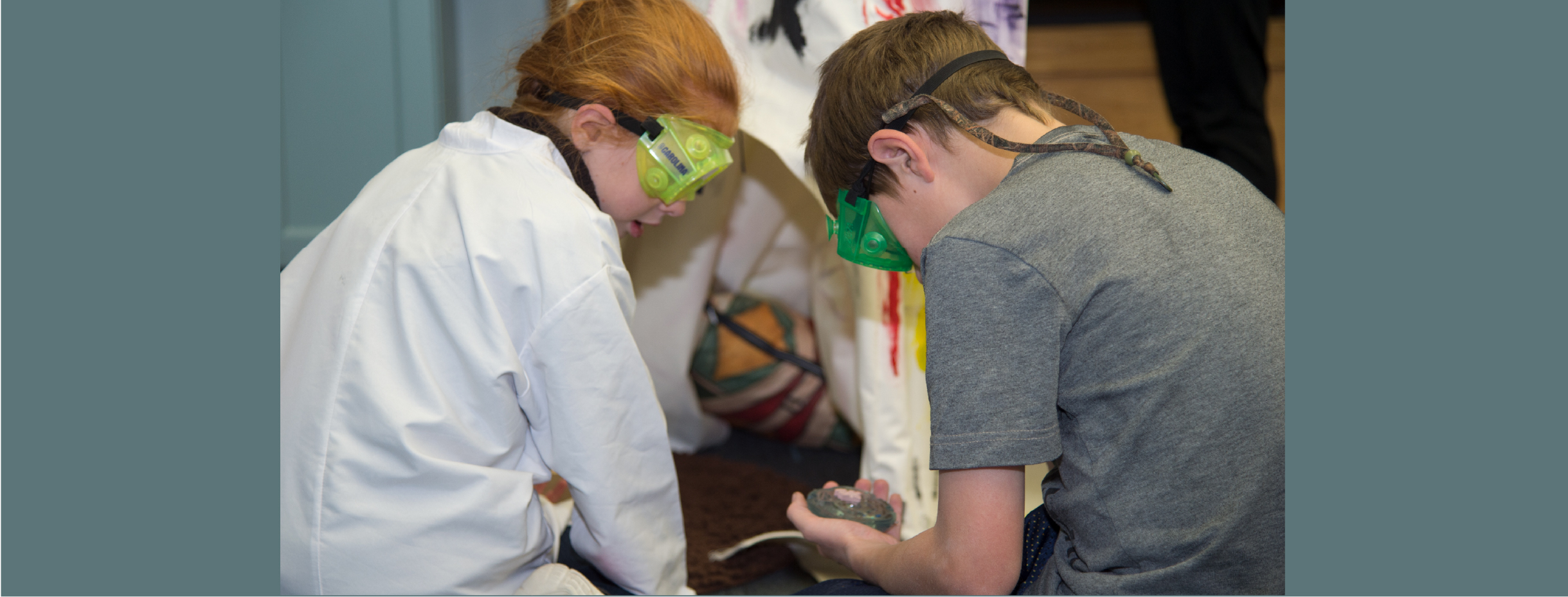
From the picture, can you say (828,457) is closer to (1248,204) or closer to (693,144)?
(693,144)

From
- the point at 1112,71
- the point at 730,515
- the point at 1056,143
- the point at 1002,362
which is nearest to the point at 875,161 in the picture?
the point at 1056,143

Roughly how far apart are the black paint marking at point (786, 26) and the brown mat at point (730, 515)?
2.44 ft

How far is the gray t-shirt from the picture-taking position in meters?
0.74

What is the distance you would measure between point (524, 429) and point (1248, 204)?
74 cm

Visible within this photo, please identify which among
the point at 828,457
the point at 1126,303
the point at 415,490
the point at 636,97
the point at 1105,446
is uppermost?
the point at 636,97

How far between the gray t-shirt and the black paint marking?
633mm

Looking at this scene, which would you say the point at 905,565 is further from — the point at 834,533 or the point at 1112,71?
the point at 1112,71

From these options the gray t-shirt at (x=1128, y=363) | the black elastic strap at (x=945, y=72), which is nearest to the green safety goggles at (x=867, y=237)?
the black elastic strap at (x=945, y=72)

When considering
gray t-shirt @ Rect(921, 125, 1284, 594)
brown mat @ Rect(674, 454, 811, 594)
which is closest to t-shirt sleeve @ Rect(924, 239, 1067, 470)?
gray t-shirt @ Rect(921, 125, 1284, 594)

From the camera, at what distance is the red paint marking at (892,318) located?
1398 mm

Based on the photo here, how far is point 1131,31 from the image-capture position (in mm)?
2768

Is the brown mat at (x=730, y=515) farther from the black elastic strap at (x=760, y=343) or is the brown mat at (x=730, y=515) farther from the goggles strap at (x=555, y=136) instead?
the goggles strap at (x=555, y=136)

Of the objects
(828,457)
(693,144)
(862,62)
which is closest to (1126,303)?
(862,62)

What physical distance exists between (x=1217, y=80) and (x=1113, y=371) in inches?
42.2
